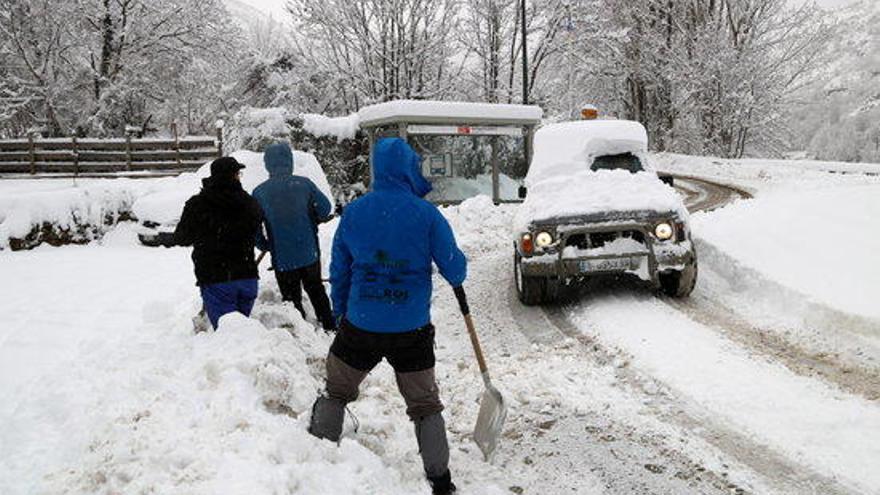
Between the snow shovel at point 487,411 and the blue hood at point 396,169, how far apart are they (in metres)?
0.60

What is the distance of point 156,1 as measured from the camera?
90.6 ft

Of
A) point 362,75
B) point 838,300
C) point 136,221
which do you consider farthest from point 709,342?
point 362,75

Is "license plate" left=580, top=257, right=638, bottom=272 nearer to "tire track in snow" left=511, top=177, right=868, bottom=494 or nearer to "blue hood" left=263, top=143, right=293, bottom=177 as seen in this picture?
"tire track in snow" left=511, top=177, right=868, bottom=494

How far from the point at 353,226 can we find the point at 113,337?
353cm

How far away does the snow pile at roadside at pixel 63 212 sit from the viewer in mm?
11102

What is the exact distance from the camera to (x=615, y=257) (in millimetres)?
6680

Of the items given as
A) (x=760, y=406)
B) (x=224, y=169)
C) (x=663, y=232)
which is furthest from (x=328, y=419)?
(x=663, y=232)

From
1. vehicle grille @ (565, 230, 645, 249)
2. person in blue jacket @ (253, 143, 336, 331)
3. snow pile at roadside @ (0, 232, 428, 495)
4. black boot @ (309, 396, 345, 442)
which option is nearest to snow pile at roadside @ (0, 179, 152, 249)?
snow pile at roadside @ (0, 232, 428, 495)

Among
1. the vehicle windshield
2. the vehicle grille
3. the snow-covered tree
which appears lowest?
the vehicle grille

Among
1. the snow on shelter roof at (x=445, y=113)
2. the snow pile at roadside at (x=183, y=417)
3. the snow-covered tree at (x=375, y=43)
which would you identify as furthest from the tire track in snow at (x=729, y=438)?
the snow-covered tree at (x=375, y=43)

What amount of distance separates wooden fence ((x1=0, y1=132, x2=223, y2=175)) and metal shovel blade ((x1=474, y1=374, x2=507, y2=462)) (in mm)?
19123

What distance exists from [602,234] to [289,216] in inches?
132

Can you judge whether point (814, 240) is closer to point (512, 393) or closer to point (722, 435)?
point (722, 435)

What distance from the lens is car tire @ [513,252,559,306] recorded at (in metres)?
7.06
